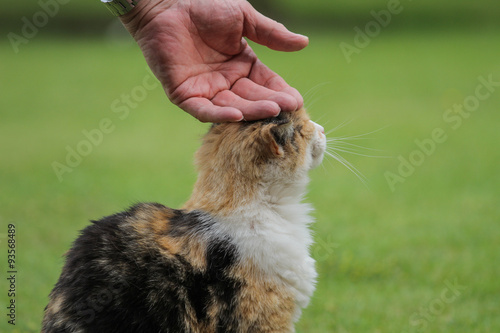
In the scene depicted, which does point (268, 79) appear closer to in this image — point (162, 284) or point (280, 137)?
point (280, 137)

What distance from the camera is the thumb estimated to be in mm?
3117

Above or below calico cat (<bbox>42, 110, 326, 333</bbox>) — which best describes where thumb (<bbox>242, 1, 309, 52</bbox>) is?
above

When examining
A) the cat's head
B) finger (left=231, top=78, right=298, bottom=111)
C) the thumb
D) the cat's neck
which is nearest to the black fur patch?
the cat's neck

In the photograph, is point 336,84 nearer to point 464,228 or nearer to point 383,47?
point 383,47

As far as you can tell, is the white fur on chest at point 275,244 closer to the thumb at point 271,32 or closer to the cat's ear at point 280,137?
the cat's ear at point 280,137

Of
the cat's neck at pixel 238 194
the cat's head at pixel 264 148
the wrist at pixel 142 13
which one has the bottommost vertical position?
the cat's neck at pixel 238 194

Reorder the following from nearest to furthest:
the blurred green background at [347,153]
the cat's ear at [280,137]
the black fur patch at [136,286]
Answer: the black fur patch at [136,286] < the cat's ear at [280,137] < the blurred green background at [347,153]

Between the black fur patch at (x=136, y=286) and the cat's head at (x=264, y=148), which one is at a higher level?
the cat's head at (x=264, y=148)

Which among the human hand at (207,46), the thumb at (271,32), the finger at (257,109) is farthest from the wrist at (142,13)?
the finger at (257,109)

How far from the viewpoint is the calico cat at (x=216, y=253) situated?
2.42 metres

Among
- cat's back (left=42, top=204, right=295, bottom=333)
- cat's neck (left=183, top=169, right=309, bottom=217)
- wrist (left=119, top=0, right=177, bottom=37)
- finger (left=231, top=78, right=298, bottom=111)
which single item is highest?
wrist (left=119, top=0, right=177, bottom=37)

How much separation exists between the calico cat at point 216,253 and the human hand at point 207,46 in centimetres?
31

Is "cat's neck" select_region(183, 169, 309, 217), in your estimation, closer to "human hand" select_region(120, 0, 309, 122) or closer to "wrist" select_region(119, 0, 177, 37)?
"human hand" select_region(120, 0, 309, 122)

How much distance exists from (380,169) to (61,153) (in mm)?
3850
